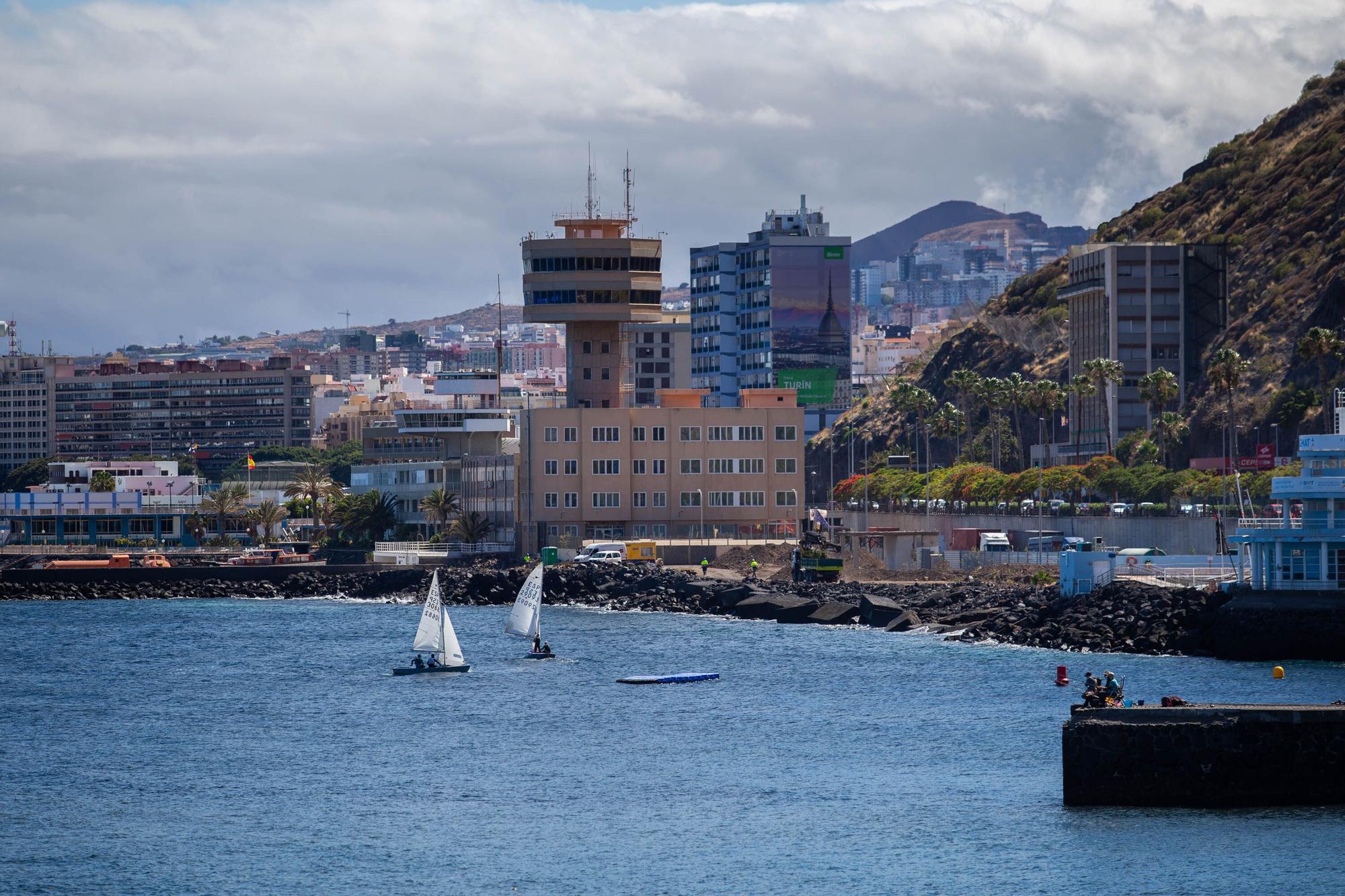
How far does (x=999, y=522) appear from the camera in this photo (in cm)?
16038

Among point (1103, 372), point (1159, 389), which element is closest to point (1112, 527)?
point (1159, 389)

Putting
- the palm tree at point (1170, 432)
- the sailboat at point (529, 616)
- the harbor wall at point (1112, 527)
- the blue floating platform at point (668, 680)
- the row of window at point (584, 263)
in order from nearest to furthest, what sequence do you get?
the blue floating platform at point (668, 680), the sailboat at point (529, 616), the harbor wall at point (1112, 527), the palm tree at point (1170, 432), the row of window at point (584, 263)

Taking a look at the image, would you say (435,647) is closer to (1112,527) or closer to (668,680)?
(668,680)

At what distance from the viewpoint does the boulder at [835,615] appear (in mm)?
121062

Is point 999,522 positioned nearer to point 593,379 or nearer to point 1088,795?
point 593,379

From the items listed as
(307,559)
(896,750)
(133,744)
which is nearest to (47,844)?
(133,744)

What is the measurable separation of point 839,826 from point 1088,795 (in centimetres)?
752

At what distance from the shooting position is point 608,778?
217 feet

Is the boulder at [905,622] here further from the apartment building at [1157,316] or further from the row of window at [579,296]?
the apartment building at [1157,316]

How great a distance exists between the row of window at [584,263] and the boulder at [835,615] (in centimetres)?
5597

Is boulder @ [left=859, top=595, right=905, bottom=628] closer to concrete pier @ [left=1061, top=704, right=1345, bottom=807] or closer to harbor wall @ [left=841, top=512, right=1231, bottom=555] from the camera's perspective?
harbor wall @ [left=841, top=512, right=1231, bottom=555]

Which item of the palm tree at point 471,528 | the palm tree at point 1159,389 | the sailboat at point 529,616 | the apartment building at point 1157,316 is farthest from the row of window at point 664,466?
the sailboat at point 529,616

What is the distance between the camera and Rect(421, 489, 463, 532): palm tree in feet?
617

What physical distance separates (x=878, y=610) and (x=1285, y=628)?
108 feet
